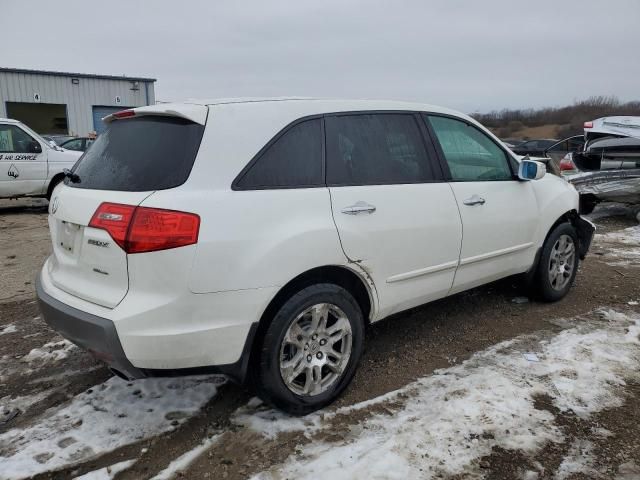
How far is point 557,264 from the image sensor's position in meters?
4.59

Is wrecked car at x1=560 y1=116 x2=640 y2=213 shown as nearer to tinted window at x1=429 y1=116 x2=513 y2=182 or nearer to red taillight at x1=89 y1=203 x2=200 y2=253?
tinted window at x1=429 y1=116 x2=513 y2=182

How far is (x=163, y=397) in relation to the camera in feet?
10.1

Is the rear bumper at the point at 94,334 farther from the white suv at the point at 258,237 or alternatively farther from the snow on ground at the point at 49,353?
the snow on ground at the point at 49,353

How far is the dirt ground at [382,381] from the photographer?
2.50 meters

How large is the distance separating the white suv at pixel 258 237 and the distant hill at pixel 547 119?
3471 centimetres

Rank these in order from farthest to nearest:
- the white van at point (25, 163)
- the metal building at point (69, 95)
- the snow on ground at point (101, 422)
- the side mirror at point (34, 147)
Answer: the metal building at point (69, 95), the side mirror at point (34, 147), the white van at point (25, 163), the snow on ground at point (101, 422)

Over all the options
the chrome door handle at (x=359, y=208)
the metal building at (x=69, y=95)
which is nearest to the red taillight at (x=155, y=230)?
the chrome door handle at (x=359, y=208)

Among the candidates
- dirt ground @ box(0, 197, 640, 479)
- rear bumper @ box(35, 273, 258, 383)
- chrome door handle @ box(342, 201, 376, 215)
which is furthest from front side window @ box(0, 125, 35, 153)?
chrome door handle @ box(342, 201, 376, 215)

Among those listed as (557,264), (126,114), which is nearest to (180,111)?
(126,114)

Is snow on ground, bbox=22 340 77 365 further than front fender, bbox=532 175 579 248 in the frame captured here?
No

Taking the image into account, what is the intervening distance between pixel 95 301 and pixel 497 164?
305cm

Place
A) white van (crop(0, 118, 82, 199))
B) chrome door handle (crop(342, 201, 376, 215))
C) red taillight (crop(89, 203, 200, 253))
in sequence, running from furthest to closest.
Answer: white van (crop(0, 118, 82, 199)) → chrome door handle (crop(342, 201, 376, 215)) → red taillight (crop(89, 203, 200, 253))

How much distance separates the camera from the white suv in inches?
92.1

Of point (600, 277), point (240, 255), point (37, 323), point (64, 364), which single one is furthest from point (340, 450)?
point (600, 277)
